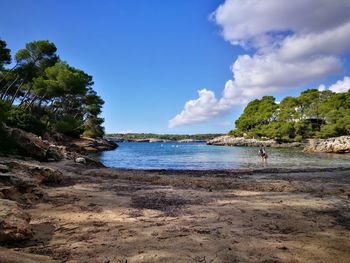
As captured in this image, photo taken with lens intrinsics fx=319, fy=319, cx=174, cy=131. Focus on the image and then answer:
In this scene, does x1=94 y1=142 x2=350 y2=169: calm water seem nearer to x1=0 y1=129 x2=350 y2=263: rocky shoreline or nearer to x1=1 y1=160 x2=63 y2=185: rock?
x1=1 y1=160 x2=63 y2=185: rock

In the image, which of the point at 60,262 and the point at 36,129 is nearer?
the point at 60,262

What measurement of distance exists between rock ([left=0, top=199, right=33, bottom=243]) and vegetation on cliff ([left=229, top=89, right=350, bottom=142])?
257 ft

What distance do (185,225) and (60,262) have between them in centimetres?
300

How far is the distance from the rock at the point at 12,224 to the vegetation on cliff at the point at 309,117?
7820 cm

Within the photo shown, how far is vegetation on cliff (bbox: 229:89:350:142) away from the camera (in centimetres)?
7738

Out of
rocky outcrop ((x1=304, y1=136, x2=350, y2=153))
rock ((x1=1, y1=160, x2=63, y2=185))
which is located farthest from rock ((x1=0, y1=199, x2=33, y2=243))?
rocky outcrop ((x1=304, y1=136, x2=350, y2=153))

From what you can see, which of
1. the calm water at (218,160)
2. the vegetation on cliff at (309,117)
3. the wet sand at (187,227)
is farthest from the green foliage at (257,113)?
the wet sand at (187,227)

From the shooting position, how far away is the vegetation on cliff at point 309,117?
77.4 metres

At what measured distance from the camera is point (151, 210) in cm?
862

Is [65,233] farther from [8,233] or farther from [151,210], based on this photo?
[151,210]

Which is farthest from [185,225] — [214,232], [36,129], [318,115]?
[318,115]

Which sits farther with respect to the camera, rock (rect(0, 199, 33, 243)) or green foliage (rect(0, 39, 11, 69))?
green foliage (rect(0, 39, 11, 69))

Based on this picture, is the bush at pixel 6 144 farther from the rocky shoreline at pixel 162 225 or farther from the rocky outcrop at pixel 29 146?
the rocky shoreline at pixel 162 225

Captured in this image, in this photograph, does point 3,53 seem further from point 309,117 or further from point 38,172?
point 309,117
